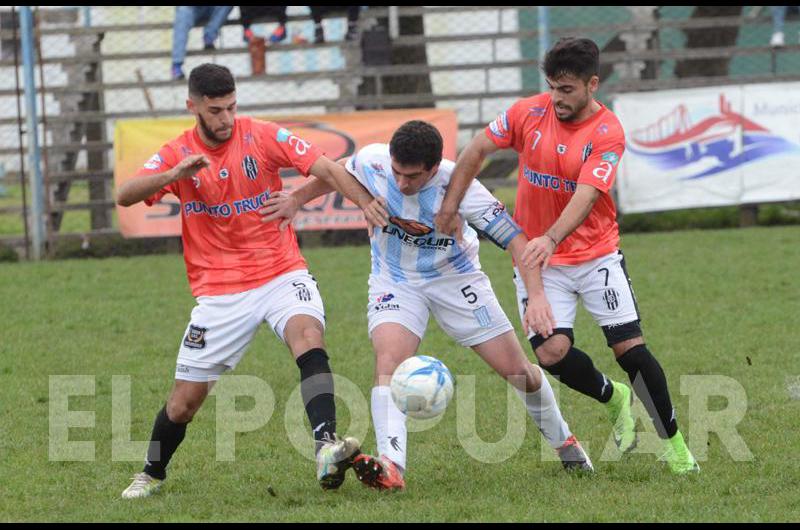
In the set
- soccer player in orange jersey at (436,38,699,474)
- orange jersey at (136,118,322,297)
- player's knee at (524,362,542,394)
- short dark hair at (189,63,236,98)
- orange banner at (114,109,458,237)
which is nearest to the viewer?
short dark hair at (189,63,236,98)

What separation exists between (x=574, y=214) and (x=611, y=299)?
66 cm

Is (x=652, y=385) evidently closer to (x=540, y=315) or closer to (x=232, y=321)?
(x=540, y=315)

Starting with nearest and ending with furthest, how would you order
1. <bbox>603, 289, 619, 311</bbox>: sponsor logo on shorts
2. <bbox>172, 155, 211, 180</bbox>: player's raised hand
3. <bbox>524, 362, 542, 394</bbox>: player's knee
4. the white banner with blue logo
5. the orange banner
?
<bbox>172, 155, 211, 180</bbox>: player's raised hand
<bbox>524, 362, 542, 394</bbox>: player's knee
<bbox>603, 289, 619, 311</bbox>: sponsor logo on shorts
the orange banner
the white banner with blue logo

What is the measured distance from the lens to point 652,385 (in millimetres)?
6004

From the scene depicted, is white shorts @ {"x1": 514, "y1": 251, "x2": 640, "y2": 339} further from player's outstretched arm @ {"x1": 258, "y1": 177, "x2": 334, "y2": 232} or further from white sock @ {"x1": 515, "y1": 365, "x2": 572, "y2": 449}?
player's outstretched arm @ {"x1": 258, "y1": 177, "x2": 334, "y2": 232}

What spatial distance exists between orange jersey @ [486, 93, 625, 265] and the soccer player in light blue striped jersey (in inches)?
13.9

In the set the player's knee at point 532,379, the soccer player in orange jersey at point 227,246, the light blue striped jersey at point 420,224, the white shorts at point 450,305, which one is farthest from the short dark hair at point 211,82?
Result: the player's knee at point 532,379

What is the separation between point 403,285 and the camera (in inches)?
235

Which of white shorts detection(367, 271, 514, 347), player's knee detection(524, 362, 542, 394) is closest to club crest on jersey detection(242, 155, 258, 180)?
white shorts detection(367, 271, 514, 347)

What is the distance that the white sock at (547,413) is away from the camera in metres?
6.06

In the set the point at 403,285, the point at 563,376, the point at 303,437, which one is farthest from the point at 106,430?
the point at 563,376

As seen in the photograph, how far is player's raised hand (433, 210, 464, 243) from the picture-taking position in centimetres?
575

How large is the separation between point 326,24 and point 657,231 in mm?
5476

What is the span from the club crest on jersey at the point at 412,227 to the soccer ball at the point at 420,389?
72cm
